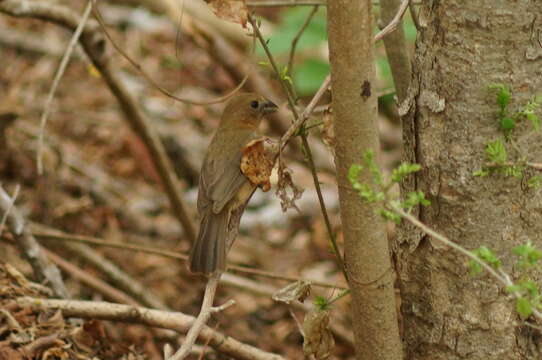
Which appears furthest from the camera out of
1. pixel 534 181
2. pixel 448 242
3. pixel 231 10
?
pixel 534 181

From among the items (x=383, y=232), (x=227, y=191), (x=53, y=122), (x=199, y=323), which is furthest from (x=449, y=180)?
(x=53, y=122)

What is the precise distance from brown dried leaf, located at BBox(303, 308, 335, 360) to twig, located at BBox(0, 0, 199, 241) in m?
2.32

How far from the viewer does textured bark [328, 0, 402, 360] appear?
214 cm

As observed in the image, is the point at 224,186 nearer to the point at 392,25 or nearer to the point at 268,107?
the point at 268,107

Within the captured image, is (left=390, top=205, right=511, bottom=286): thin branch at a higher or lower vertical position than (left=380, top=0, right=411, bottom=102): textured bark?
lower

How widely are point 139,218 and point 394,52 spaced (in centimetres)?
368

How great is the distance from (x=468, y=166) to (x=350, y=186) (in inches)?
14.4

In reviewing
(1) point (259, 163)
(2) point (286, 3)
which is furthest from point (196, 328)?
(2) point (286, 3)

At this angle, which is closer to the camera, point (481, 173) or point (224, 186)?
point (481, 173)

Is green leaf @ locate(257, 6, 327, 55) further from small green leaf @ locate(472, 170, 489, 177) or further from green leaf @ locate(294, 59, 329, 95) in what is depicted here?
small green leaf @ locate(472, 170, 489, 177)

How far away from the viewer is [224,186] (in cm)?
372

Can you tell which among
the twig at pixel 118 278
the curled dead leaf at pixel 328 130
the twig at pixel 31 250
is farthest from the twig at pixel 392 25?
the twig at pixel 118 278

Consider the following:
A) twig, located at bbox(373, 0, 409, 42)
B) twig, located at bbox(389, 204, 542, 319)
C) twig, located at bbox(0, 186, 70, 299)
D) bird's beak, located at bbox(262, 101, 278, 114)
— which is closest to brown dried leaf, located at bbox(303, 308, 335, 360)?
twig, located at bbox(389, 204, 542, 319)

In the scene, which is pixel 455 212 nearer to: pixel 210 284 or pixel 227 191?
pixel 210 284
